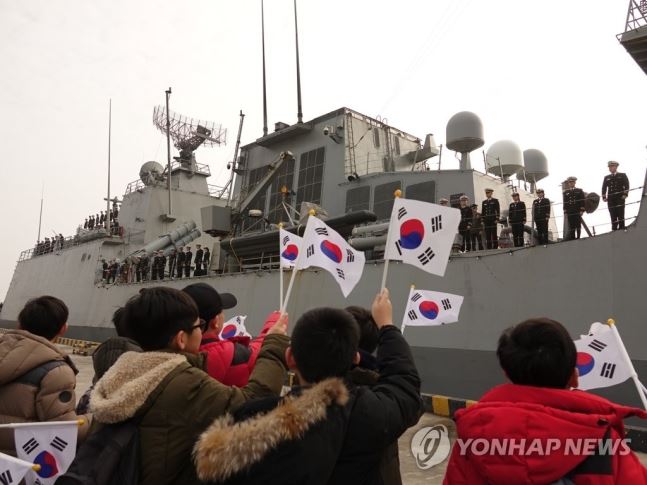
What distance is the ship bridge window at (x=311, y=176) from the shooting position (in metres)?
12.3

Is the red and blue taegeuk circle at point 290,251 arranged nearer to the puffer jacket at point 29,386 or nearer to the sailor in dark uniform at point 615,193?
the puffer jacket at point 29,386

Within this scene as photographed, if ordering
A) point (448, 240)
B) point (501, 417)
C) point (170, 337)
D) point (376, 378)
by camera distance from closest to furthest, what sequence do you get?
point (501, 417)
point (376, 378)
point (170, 337)
point (448, 240)

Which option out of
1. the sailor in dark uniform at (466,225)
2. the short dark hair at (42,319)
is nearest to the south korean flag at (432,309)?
the sailor in dark uniform at (466,225)

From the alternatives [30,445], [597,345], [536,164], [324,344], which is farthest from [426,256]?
[536,164]

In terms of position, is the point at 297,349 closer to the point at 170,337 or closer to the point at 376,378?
the point at 376,378

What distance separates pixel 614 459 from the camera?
1.31 m

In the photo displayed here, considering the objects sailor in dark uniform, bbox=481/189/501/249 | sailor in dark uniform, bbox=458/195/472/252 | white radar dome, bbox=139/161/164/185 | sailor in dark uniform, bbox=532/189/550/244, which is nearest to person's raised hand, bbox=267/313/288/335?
sailor in dark uniform, bbox=532/189/550/244

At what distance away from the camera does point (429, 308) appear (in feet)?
17.7

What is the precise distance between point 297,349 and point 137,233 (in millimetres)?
17929

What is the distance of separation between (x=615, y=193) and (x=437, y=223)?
446 centimetres

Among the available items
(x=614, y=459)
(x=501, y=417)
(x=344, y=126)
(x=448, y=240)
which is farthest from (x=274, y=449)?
(x=344, y=126)

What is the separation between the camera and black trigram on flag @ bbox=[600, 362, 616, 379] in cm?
328

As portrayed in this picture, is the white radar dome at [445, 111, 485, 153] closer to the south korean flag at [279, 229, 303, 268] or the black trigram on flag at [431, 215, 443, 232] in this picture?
the south korean flag at [279, 229, 303, 268]

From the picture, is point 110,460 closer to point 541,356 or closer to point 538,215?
point 541,356
